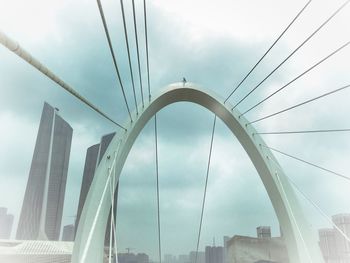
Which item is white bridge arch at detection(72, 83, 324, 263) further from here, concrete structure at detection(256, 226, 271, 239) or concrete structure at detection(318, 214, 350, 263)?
concrete structure at detection(256, 226, 271, 239)

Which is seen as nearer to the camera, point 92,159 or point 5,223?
point 92,159

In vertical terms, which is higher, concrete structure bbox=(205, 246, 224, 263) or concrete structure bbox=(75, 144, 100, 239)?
concrete structure bbox=(75, 144, 100, 239)

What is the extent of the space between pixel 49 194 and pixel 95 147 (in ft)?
124

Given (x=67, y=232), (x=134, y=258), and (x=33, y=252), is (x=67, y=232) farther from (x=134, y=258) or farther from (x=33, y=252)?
(x=33, y=252)

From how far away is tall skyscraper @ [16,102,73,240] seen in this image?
453 feet

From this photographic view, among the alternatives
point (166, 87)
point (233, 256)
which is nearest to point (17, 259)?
point (233, 256)

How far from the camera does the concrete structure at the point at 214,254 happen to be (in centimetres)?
13788

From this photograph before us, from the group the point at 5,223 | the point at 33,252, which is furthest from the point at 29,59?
the point at 5,223

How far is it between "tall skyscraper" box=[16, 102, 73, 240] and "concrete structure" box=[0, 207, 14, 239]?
46.8 meters

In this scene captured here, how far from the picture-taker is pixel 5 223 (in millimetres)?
185375

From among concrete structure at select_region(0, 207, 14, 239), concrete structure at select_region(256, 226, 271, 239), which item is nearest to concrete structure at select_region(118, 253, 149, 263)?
concrete structure at select_region(256, 226, 271, 239)

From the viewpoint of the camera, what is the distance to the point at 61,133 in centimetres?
17000

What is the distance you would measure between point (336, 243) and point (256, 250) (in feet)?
163

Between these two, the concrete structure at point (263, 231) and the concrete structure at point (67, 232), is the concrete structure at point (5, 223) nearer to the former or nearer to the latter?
the concrete structure at point (67, 232)
